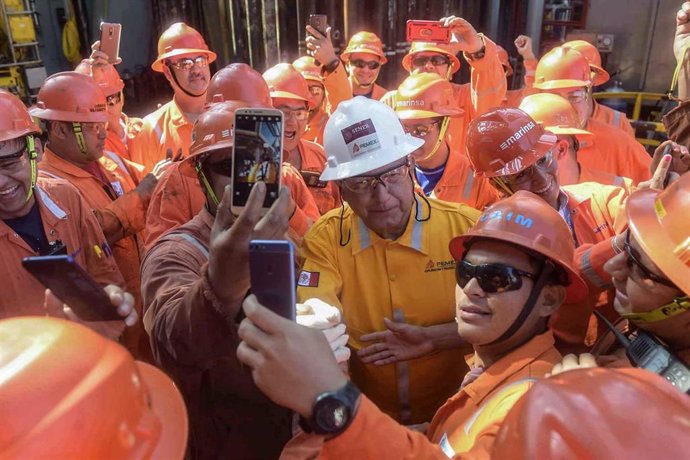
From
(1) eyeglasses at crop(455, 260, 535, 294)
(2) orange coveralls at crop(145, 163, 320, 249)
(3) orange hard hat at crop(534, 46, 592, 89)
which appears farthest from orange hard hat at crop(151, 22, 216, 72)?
(1) eyeglasses at crop(455, 260, 535, 294)

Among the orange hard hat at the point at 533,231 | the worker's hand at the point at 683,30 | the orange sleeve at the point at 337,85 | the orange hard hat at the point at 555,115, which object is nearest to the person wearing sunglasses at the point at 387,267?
the orange hard hat at the point at 533,231

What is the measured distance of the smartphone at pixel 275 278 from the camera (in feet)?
4.09

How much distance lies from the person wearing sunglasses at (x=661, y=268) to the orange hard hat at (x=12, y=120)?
3019 mm

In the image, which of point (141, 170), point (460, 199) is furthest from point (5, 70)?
point (460, 199)

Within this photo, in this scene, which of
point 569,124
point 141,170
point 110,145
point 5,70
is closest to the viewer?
point 569,124

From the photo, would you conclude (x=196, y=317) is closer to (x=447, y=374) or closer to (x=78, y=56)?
(x=447, y=374)

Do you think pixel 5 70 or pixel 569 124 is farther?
pixel 5 70

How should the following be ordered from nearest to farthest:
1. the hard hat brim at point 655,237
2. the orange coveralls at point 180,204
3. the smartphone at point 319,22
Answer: the hard hat brim at point 655,237, the orange coveralls at point 180,204, the smartphone at point 319,22

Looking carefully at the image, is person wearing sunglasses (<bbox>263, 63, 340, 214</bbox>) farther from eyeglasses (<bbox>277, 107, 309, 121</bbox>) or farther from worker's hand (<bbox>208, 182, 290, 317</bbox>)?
worker's hand (<bbox>208, 182, 290, 317</bbox>)

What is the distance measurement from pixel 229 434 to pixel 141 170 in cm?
297

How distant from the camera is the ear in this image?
197 centimetres

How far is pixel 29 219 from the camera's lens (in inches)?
115

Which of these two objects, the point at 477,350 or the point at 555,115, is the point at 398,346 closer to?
the point at 477,350

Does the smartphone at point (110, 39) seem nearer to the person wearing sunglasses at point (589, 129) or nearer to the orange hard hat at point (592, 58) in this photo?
the person wearing sunglasses at point (589, 129)
